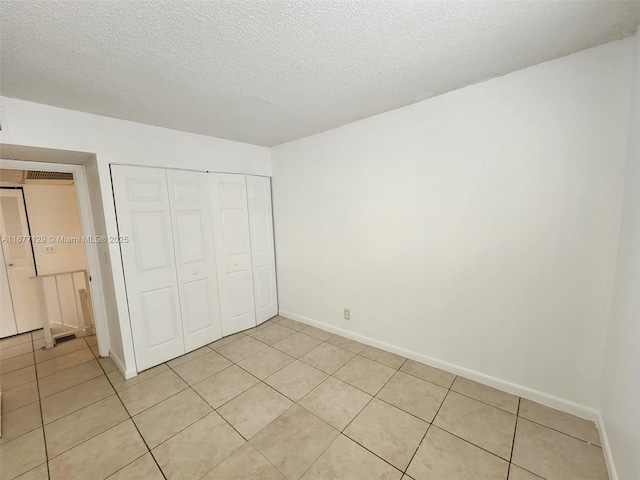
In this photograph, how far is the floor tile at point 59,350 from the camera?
280 cm

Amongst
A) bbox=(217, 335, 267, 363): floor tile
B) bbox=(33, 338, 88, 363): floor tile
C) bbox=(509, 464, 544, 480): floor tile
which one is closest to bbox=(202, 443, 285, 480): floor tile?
bbox=(217, 335, 267, 363): floor tile

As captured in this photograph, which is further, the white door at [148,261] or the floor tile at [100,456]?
the white door at [148,261]

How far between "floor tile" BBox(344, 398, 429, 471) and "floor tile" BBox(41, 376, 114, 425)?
216 centimetres

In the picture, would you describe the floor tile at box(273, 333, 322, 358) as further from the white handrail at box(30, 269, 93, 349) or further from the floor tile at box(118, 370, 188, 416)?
the white handrail at box(30, 269, 93, 349)

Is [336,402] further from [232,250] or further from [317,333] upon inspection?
[232,250]

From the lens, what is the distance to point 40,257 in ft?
11.8

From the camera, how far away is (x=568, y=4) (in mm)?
1167

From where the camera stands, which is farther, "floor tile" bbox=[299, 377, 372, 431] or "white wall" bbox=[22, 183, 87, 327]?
"white wall" bbox=[22, 183, 87, 327]

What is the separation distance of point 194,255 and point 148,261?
0.44m

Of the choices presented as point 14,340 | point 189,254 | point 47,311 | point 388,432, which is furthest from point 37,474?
point 14,340

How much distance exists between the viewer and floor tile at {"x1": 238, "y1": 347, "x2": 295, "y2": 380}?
2.39 metres

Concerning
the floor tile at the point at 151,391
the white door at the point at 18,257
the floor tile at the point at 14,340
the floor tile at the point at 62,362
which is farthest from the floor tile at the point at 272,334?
the white door at the point at 18,257

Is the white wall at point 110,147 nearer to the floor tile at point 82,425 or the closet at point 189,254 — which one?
the closet at point 189,254

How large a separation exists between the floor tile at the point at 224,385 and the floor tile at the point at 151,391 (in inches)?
7.9
